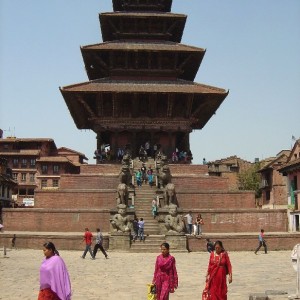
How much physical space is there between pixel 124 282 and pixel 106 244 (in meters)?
9.85

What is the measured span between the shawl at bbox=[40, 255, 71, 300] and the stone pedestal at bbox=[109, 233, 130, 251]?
15763 mm

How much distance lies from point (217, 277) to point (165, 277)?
0.89 metres

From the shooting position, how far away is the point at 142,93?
109ft

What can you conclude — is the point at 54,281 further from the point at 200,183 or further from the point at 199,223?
the point at 200,183

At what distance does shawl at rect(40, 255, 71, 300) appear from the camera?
22.8 ft

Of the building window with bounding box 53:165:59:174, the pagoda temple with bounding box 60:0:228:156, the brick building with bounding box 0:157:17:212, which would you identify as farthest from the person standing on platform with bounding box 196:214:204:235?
the building window with bounding box 53:165:59:174

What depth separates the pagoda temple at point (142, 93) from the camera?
3362 centimetres

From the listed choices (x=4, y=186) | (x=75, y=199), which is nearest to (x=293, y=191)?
(x=75, y=199)

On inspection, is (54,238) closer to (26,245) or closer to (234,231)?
(26,245)

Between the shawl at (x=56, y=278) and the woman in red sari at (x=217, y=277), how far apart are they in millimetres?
2571

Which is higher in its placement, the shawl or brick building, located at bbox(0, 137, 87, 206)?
brick building, located at bbox(0, 137, 87, 206)

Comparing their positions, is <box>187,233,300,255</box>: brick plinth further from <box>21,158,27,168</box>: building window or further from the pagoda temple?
<box>21,158,27,168</box>: building window

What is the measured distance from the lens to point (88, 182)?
99.5 feet

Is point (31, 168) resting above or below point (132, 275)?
above
